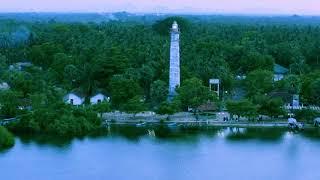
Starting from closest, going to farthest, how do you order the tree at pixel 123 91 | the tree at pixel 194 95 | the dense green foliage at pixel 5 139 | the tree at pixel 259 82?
the dense green foliage at pixel 5 139 < the tree at pixel 194 95 < the tree at pixel 123 91 < the tree at pixel 259 82

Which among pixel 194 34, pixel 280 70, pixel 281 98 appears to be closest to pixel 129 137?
pixel 281 98

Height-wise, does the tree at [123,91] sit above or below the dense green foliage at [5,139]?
above

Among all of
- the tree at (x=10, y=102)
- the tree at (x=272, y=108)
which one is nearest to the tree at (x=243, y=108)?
the tree at (x=272, y=108)

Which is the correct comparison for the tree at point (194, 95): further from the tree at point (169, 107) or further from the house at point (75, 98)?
the house at point (75, 98)

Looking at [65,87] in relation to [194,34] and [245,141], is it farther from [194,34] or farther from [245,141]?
[194,34]

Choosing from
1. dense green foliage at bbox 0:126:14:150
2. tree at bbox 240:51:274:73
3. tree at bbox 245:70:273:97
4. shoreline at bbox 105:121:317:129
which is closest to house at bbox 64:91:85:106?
shoreline at bbox 105:121:317:129
